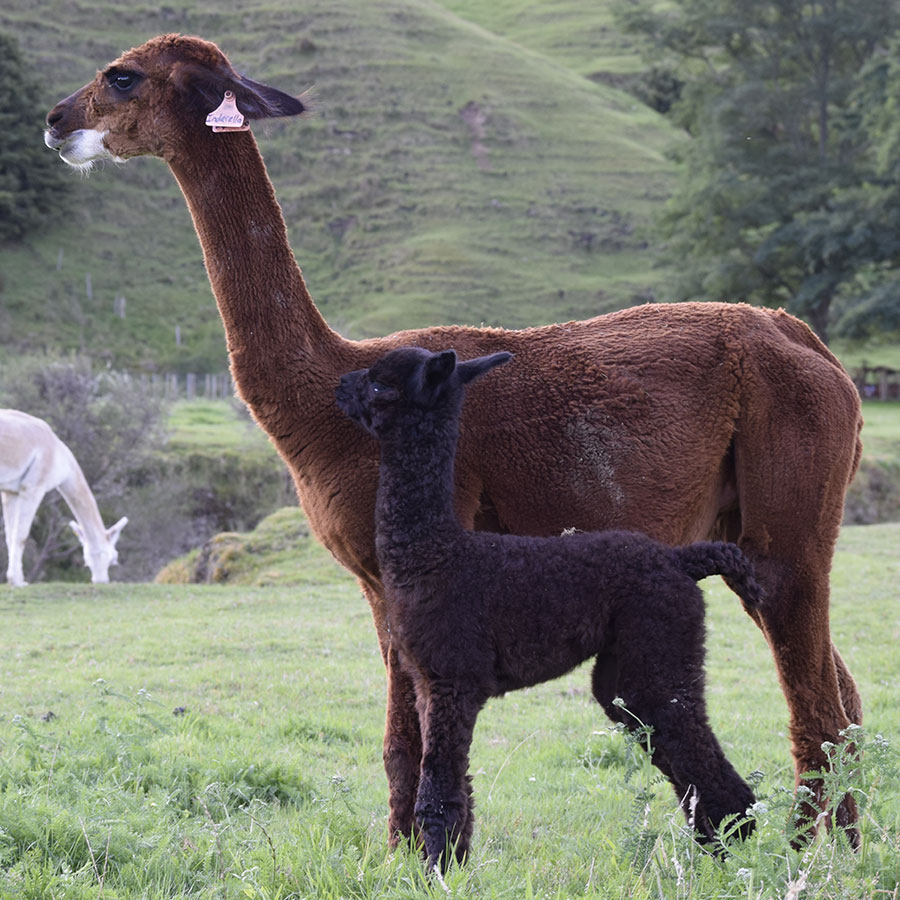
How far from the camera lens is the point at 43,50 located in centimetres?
6894

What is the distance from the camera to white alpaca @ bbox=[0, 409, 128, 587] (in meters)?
15.1

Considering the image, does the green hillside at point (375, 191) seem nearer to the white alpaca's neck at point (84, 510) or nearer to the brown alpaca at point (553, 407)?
the white alpaca's neck at point (84, 510)

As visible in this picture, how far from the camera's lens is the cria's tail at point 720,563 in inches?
143

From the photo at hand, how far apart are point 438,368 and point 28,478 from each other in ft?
43.6

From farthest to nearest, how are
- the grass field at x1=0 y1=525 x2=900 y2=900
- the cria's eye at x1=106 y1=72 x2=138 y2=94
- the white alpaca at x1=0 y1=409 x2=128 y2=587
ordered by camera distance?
the white alpaca at x1=0 y1=409 x2=128 y2=587 → the cria's eye at x1=106 y1=72 x2=138 y2=94 → the grass field at x1=0 y1=525 x2=900 y2=900

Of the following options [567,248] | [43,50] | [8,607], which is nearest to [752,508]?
[8,607]

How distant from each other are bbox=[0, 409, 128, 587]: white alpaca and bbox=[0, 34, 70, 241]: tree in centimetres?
3456

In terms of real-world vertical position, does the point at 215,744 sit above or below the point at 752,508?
below

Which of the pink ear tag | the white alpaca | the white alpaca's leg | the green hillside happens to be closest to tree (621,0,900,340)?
the green hillside

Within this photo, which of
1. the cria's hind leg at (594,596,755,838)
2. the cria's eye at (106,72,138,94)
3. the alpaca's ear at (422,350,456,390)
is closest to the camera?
the cria's hind leg at (594,596,755,838)

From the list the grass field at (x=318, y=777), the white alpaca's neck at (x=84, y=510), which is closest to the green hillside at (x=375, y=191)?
the white alpaca's neck at (x=84, y=510)

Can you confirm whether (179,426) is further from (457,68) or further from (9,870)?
(457,68)

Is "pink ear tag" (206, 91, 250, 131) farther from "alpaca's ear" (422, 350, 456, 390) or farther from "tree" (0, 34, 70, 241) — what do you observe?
"tree" (0, 34, 70, 241)

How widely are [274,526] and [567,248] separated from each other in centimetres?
4891
